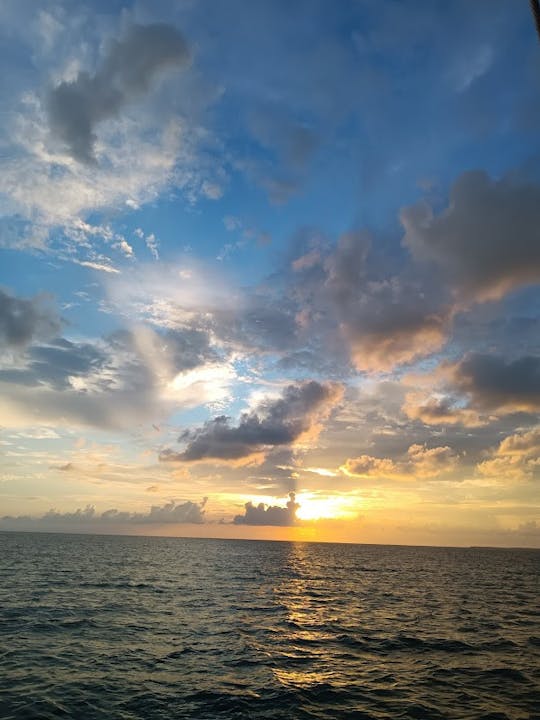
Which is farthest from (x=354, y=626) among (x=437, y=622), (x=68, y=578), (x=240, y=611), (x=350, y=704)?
(x=68, y=578)

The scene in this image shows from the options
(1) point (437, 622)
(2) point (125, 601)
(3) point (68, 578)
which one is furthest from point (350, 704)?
(3) point (68, 578)

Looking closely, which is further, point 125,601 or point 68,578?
point 68,578

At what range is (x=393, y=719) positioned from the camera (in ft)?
55.9

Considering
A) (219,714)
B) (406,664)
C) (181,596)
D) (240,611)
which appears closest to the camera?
(219,714)

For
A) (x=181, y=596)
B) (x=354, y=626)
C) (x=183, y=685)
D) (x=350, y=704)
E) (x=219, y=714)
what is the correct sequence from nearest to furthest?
(x=219, y=714) → (x=350, y=704) → (x=183, y=685) → (x=354, y=626) → (x=181, y=596)

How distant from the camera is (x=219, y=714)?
16906 millimetres

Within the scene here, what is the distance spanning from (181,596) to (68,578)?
22.2 metres

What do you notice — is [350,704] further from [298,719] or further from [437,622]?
[437,622]

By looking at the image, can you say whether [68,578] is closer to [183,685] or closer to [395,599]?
[395,599]

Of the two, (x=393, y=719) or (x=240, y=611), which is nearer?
(x=393, y=719)

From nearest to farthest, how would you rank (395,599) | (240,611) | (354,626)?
(354,626), (240,611), (395,599)

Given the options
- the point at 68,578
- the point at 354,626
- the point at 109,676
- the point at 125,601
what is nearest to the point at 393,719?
the point at 109,676

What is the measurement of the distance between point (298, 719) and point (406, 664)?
10174 millimetres

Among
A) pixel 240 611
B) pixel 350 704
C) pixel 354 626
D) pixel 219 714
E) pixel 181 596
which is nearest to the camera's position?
Answer: pixel 219 714
